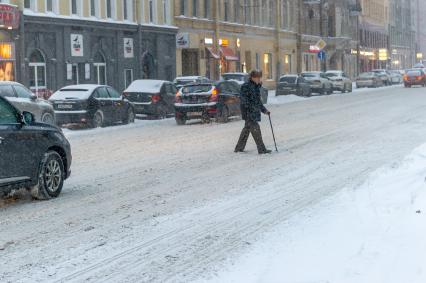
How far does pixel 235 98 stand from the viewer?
93.9 ft

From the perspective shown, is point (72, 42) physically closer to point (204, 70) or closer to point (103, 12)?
point (103, 12)

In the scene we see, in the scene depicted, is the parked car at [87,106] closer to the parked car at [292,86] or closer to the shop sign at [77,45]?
the shop sign at [77,45]

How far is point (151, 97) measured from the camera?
99.2ft

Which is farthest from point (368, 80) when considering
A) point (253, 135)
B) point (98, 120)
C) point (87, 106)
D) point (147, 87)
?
point (253, 135)

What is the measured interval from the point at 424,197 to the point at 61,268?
438 cm

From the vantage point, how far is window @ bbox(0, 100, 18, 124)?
10461 millimetres

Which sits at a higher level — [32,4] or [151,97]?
[32,4]

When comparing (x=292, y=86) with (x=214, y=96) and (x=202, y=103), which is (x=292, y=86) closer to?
(x=214, y=96)

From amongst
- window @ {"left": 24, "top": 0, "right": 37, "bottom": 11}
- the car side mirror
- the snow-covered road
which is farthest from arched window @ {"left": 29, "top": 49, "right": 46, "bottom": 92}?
the car side mirror

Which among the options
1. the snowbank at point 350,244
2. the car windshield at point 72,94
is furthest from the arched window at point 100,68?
the snowbank at point 350,244

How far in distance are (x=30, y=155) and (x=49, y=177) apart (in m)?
0.57

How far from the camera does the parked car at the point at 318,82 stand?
176 feet

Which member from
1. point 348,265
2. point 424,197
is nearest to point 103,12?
point 424,197

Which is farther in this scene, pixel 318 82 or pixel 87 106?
pixel 318 82
